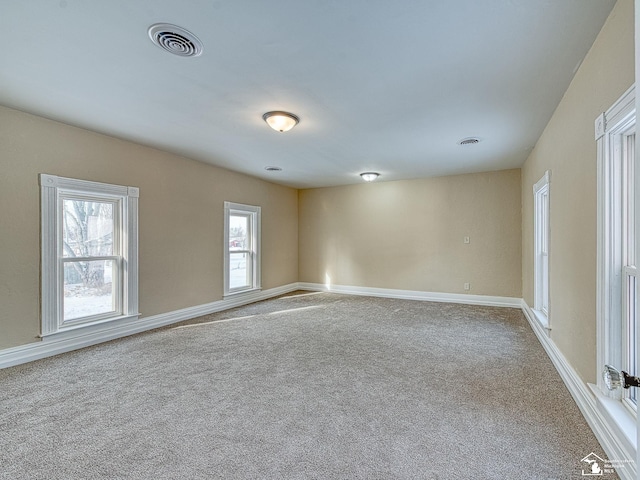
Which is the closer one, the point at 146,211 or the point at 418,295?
the point at 146,211

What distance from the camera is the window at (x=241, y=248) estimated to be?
221 inches

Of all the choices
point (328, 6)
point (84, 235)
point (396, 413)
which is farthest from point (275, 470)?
point (84, 235)

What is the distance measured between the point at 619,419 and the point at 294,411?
1.89m

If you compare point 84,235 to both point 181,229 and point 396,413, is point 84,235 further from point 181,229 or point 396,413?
point 396,413

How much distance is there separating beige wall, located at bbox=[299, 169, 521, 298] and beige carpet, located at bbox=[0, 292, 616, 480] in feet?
7.13

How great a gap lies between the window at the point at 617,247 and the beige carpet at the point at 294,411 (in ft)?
2.10

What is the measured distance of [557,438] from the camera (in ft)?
6.32

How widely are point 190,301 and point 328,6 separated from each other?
174 inches

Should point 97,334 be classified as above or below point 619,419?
below

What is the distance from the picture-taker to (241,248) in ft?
20.1

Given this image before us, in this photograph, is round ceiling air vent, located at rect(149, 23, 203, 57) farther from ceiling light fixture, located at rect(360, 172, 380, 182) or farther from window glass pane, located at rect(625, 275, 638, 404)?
ceiling light fixture, located at rect(360, 172, 380, 182)

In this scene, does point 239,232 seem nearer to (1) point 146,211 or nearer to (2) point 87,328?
(1) point 146,211

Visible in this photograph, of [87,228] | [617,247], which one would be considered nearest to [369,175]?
[617,247]

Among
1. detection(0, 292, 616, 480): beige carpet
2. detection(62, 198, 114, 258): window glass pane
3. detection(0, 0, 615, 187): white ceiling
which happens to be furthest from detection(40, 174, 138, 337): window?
detection(0, 0, 615, 187): white ceiling
